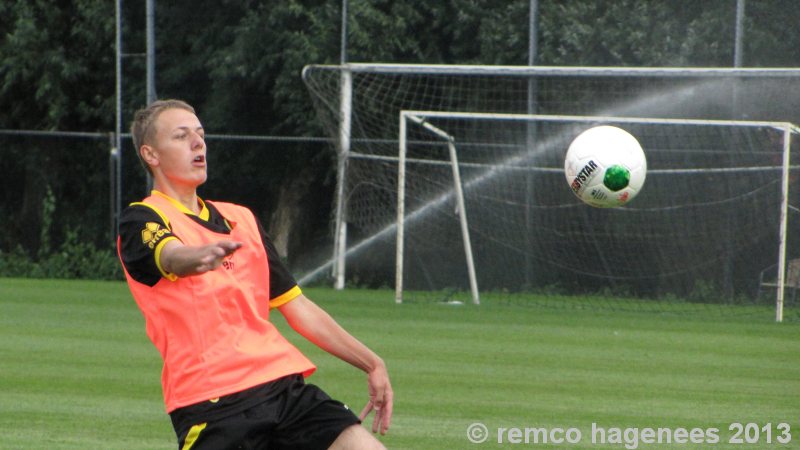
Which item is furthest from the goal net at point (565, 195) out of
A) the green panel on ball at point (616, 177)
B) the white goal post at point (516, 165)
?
the green panel on ball at point (616, 177)

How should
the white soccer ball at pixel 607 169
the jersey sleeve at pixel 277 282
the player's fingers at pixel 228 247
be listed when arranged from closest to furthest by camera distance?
the player's fingers at pixel 228 247
the jersey sleeve at pixel 277 282
the white soccer ball at pixel 607 169

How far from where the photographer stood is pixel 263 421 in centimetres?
400

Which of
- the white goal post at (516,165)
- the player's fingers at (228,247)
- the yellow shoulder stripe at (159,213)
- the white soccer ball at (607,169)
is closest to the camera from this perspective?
the player's fingers at (228,247)

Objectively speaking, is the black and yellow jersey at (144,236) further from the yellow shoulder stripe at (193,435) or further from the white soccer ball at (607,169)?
the white soccer ball at (607,169)

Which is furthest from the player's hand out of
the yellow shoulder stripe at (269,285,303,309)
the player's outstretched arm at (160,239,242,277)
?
the player's outstretched arm at (160,239,242,277)

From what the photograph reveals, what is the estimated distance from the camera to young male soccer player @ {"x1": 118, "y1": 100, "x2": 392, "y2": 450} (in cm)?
400

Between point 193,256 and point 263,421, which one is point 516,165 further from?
point 193,256

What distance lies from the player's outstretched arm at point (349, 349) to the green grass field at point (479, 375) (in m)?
3.13

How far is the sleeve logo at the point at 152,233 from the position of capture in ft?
13.1

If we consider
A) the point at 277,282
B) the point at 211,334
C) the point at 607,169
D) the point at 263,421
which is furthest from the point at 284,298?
the point at 607,169

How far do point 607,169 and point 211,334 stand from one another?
6.66 meters

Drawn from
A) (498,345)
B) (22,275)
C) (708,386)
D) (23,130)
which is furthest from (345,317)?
(23,130)

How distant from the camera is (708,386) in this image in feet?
33.4

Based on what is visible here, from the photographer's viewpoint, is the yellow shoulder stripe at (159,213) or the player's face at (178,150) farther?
the player's face at (178,150)
